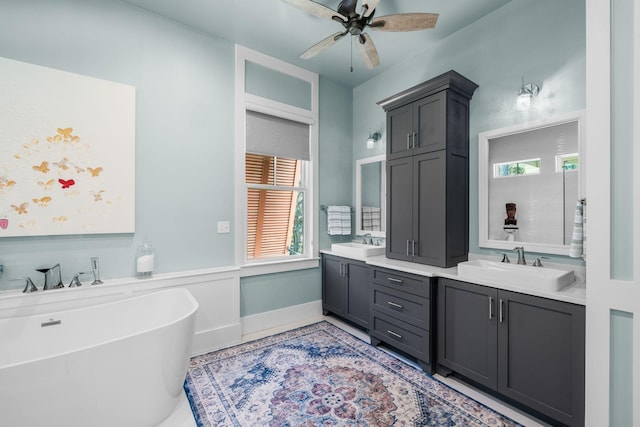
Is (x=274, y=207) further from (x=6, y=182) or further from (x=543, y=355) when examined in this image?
(x=543, y=355)

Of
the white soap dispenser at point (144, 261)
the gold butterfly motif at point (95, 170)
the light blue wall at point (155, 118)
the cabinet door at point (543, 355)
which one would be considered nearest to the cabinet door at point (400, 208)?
the cabinet door at point (543, 355)

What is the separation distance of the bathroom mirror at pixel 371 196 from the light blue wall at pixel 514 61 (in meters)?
1.16

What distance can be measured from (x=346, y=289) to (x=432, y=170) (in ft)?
5.59

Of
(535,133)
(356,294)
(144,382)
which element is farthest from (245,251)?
(535,133)

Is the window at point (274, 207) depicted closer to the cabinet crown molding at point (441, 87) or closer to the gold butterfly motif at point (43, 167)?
the cabinet crown molding at point (441, 87)

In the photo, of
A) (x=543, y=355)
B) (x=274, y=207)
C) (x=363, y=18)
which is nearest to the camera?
(x=543, y=355)

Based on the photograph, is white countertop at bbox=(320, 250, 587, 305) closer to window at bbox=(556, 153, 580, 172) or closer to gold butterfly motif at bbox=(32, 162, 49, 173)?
window at bbox=(556, 153, 580, 172)

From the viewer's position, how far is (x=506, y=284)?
199 cm

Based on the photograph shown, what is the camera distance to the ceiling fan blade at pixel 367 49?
2.30 m

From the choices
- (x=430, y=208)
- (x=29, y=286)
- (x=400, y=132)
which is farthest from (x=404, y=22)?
(x=29, y=286)

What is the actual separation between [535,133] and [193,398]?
136 inches

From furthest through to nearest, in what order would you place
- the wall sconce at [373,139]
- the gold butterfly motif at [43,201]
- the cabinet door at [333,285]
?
1. the wall sconce at [373,139]
2. the cabinet door at [333,285]
3. the gold butterfly motif at [43,201]

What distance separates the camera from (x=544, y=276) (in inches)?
72.9

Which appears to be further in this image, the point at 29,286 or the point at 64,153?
the point at 64,153
